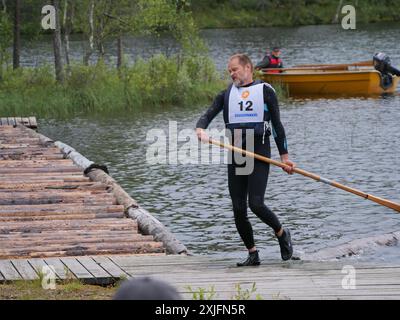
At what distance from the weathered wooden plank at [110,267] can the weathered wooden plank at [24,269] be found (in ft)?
2.11

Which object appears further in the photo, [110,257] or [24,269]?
[110,257]

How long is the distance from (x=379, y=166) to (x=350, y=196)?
10.4ft

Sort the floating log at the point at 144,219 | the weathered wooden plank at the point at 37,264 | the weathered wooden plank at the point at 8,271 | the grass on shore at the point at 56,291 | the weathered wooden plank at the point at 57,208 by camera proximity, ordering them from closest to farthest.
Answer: the grass on shore at the point at 56,291 < the weathered wooden plank at the point at 8,271 < the weathered wooden plank at the point at 37,264 < the floating log at the point at 144,219 < the weathered wooden plank at the point at 57,208

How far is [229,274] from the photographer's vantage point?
362 inches

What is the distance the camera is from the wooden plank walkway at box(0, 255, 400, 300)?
8.22 metres

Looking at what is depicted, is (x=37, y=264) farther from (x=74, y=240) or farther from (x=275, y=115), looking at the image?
(x=275, y=115)

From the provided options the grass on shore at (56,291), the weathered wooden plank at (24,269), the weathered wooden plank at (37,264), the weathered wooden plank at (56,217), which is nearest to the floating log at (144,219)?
the weathered wooden plank at (56,217)

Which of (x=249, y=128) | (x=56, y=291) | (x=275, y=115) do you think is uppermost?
(x=275, y=115)

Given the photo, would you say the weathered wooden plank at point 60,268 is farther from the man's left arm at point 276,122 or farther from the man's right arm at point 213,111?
the man's left arm at point 276,122

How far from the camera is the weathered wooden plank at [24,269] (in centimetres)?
891

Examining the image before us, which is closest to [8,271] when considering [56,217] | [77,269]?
[77,269]

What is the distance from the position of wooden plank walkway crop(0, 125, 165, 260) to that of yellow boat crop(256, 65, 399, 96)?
58.1 feet

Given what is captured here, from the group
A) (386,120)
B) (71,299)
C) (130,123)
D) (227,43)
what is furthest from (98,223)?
(227,43)

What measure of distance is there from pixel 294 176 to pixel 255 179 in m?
9.55
